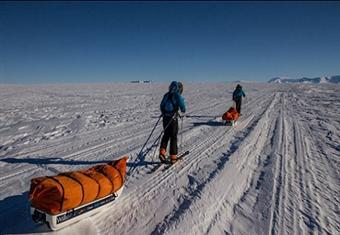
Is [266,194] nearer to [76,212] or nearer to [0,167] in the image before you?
[76,212]

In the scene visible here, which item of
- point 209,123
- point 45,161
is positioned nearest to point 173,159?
point 45,161

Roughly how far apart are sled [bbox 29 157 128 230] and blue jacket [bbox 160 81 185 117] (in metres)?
2.57

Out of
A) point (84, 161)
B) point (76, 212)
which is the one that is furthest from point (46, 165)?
point (76, 212)

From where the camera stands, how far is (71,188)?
150 inches

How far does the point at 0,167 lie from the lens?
6496 millimetres

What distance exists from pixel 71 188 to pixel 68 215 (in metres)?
0.33

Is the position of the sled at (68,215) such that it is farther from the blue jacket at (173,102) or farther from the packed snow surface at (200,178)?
the blue jacket at (173,102)

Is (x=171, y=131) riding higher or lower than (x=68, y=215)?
higher

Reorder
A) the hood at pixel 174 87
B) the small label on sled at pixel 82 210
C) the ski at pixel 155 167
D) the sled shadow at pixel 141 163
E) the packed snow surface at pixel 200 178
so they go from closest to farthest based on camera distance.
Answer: the small label on sled at pixel 82 210 → the packed snow surface at pixel 200 178 → the ski at pixel 155 167 → the hood at pixel 174 87 → the sled shadow at pixel 141 163

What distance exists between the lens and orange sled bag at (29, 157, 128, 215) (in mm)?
3646

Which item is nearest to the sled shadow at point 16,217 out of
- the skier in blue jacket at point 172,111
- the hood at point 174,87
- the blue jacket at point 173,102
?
the skier in blue jacket at point 172,111

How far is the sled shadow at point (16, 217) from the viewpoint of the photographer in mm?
3941

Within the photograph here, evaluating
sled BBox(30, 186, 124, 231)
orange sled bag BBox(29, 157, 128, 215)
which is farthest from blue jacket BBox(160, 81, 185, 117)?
sled BBox(30, 186, 124, 231)

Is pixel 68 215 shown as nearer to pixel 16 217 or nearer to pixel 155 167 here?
pixel 16 217
